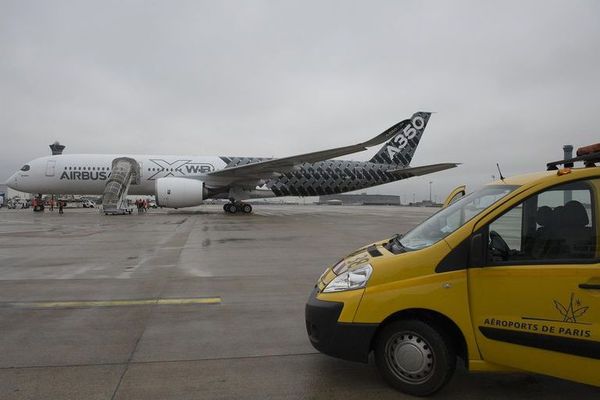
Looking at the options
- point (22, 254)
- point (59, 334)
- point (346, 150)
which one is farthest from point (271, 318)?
point (346, 150)

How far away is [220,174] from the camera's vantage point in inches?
1022

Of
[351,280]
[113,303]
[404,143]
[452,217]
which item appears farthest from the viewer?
[404,143]

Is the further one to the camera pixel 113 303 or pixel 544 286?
pixel 113 303

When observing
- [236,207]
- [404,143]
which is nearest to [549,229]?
[236,207]

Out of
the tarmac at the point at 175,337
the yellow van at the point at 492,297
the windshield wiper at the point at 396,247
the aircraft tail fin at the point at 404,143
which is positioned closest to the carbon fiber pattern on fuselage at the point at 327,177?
the aircraft tail fin at the point at 404,143

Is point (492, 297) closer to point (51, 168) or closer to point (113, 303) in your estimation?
point (113, 303)

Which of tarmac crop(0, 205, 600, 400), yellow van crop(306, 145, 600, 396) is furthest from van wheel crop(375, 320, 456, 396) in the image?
tarmac crop(0, 205, 600, 400)

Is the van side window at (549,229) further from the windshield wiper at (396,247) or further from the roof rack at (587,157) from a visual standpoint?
the windshield wiper at (396,247)

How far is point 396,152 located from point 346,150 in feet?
24.1

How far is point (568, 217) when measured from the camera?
322 cm

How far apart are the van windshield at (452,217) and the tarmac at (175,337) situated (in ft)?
3.68

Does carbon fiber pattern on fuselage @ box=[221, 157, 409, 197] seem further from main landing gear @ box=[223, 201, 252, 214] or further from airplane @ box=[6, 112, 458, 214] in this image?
main landing gear @ box=[223, 201, 252, 214]

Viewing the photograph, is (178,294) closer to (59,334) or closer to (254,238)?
(59,334)

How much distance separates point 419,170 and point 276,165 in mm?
9724
